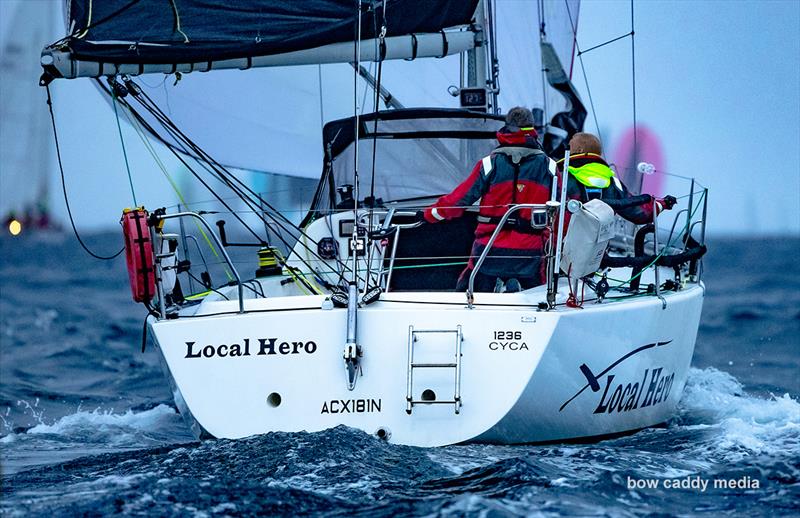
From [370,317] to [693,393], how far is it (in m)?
3.42

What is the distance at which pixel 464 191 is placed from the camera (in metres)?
5.94

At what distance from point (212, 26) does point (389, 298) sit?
1.84 metres

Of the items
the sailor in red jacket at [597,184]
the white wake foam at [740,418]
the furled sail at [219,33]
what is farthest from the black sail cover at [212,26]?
the white wake foam at [740,418]

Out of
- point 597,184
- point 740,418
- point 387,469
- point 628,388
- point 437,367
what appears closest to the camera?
point 387,469

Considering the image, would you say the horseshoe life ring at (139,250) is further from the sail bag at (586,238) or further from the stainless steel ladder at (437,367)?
the sail bag at (586,238)

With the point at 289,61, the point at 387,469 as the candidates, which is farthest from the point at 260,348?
the point at 289,61

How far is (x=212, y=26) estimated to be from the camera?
247 inches

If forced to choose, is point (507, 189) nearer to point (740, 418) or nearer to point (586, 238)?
point (586, 238)

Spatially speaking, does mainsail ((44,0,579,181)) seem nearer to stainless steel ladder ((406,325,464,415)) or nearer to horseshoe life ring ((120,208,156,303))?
horseshoe life ring ((120,208,156,303))

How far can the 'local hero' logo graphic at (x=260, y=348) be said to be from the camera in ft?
17.4

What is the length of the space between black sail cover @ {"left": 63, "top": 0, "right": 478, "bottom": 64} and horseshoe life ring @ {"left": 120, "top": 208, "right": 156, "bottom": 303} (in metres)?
1.01

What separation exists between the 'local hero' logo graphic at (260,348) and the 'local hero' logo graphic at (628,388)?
47.7 inches

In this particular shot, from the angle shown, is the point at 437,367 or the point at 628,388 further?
the point at 628,388

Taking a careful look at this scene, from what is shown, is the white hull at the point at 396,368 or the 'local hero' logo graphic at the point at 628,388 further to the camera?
the 'local hero' logo graphic at the point at 628,388
